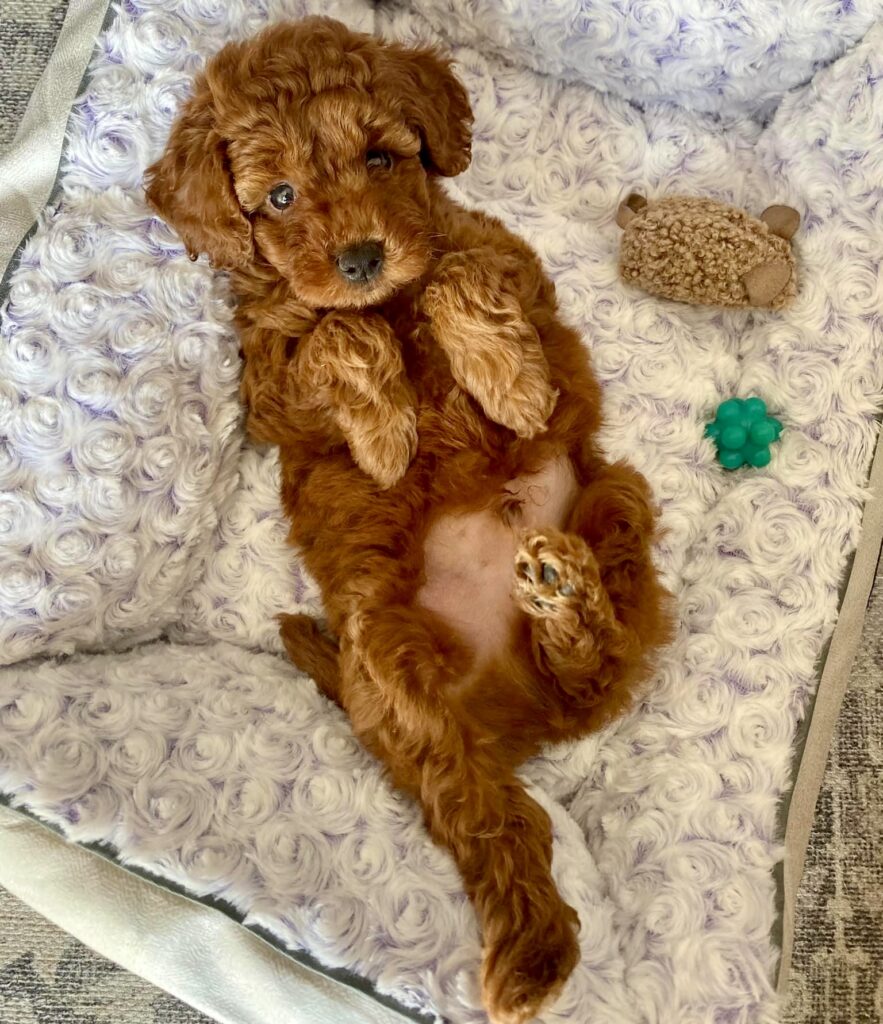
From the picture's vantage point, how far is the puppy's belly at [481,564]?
222cm

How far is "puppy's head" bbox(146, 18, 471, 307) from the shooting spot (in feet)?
6.42

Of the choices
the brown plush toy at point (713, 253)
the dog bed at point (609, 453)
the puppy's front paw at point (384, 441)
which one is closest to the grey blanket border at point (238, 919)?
the dog bed at point (609, 453)

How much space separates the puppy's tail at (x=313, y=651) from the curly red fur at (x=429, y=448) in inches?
0.5

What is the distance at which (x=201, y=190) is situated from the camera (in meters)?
2.03

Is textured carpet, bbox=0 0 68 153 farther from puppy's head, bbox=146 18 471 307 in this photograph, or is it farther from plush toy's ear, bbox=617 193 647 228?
plush toy's ear, bbox=617 193 647 228

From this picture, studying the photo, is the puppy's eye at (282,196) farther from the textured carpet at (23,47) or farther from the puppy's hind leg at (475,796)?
the textured carpet at (23,47)

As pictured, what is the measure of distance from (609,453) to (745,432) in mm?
399

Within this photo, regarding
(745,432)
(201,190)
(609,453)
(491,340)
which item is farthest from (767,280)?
(201,190)

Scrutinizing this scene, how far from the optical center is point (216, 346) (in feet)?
8.18

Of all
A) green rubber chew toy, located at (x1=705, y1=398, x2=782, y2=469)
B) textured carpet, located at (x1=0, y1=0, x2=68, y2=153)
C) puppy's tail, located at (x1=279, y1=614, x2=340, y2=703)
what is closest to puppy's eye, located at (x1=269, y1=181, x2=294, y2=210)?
puppy's tail, located at (x1=279, y1=614, x2=340, y2=703)

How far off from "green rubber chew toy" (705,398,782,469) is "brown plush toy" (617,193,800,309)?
0.32m

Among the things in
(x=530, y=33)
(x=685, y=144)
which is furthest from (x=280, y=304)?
(x=685, y=144)

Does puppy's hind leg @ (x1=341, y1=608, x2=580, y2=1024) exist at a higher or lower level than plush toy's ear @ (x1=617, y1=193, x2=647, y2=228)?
lower

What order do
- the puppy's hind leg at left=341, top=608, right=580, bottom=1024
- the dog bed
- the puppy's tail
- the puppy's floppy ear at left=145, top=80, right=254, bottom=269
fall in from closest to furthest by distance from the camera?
the puppy's hind leg at left=341, top=608, right=580, bottom=1024
the puppy's floppy ear at left=145, top=80, right=254, bottom=269
the dog bed
the puppy's tail
